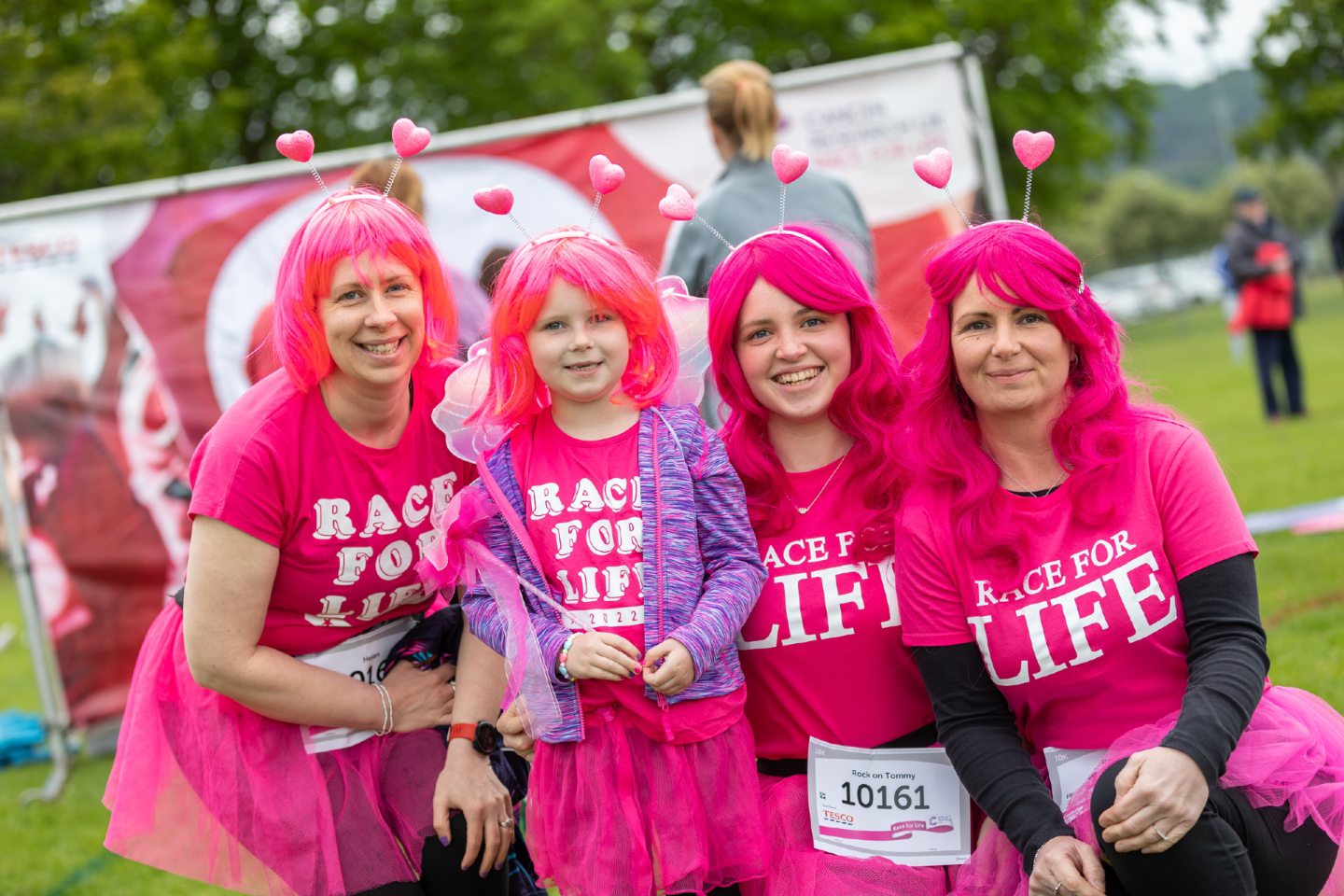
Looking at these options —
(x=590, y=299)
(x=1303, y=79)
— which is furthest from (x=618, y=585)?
(x=1303, y=79)

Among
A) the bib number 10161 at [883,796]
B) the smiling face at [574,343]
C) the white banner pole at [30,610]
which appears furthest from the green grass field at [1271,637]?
the smiling face at [574,343]

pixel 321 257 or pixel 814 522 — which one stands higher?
pixel 321 257

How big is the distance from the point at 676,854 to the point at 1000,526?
810 mm

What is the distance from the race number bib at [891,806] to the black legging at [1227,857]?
0.35 m

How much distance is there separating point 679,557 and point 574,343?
437mm

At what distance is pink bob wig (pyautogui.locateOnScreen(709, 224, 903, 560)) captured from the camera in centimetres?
242

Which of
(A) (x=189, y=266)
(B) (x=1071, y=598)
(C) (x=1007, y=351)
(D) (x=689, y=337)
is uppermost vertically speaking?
(A) (x=189, y=266)

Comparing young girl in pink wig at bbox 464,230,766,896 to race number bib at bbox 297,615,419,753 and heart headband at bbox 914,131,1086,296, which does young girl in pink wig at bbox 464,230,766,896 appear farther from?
heart headband at bbox 914,131,1086,296

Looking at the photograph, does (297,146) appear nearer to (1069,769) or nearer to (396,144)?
(396,144)

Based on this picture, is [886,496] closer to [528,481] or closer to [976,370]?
[976,370]

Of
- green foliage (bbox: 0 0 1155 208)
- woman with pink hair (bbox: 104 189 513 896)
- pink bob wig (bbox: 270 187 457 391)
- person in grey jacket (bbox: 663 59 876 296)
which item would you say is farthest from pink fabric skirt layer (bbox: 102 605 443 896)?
green foliage (bbox: 0 0 1155 208)

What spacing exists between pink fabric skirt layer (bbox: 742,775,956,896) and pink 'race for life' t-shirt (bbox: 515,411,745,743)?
0.68ft

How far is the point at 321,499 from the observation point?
2486 mm

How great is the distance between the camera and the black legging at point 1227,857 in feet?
6.43
